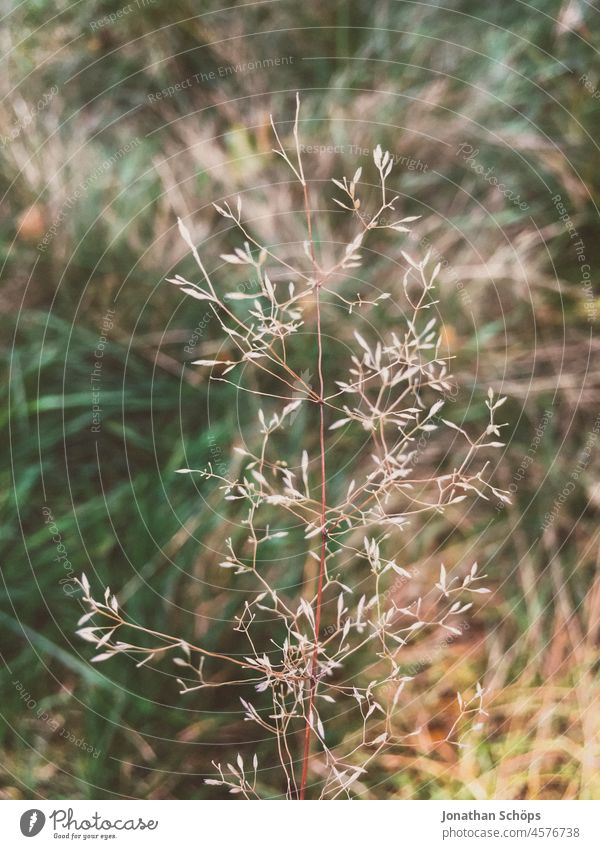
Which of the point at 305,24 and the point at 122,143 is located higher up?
the point at 305,24

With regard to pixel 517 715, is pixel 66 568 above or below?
above

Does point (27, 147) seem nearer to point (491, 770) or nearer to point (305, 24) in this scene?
point (305, 24)

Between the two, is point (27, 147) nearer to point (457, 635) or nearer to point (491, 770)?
point (457, 635)

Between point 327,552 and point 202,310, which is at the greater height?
point 202,310
